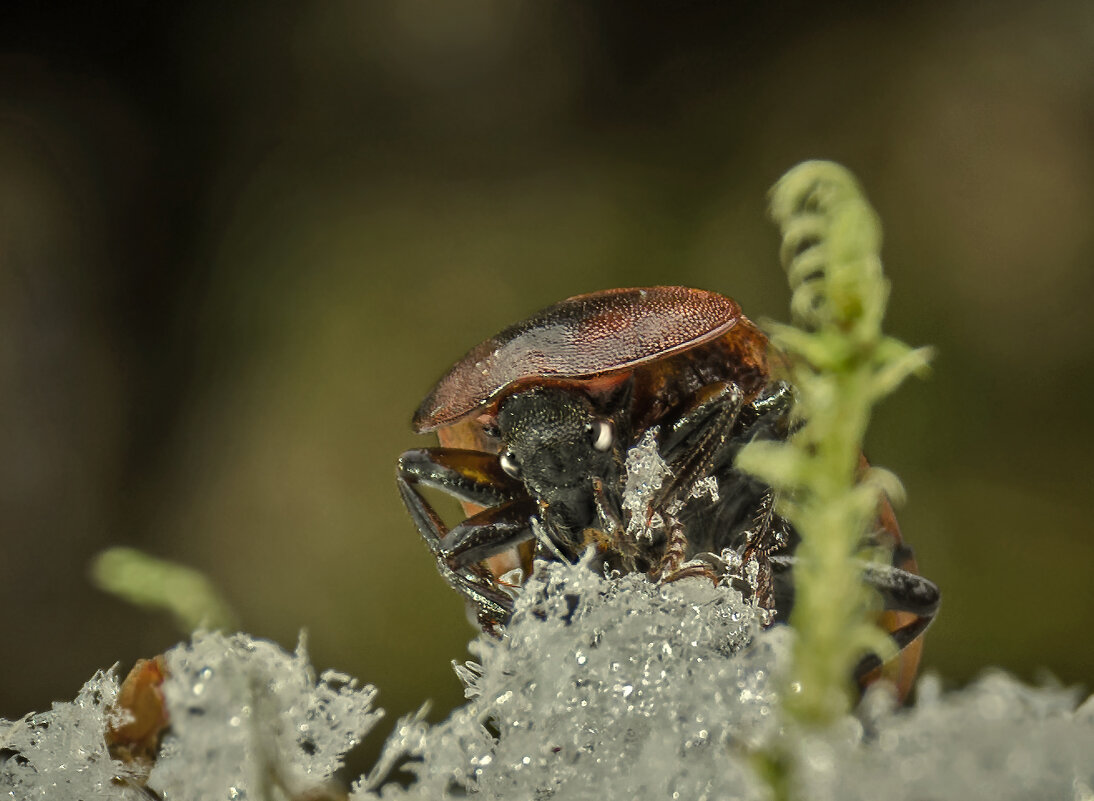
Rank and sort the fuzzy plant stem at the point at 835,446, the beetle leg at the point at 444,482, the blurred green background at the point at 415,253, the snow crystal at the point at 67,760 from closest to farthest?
the fuzzy plant stem at the point at 835,446, the snow crystal at the point at 67,760, the beetle leg at the point at 444,482, the blurred green background at the point at 415,253

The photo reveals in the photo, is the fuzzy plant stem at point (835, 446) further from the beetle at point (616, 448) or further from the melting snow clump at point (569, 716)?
the beetle at point (616, 448)

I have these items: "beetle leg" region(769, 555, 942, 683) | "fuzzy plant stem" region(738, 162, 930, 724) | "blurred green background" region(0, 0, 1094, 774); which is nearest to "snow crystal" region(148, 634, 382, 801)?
"fuzzy plant stem" region(738, 162, 930, 724)

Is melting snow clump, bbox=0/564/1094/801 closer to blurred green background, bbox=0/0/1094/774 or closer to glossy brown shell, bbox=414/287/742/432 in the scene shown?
glossy brown shell, bbox=414/287/742/432

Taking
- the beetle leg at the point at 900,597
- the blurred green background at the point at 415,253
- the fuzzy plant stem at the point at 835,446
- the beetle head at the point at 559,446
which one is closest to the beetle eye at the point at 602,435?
the beetle head at the point at 559,446

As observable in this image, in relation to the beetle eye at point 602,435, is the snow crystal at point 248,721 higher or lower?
lower

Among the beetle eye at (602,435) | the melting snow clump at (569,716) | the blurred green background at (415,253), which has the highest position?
the blurred green background at (415,253)

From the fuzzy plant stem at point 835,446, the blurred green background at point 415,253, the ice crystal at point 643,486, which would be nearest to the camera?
the fuzzy plant stem at point 835,446

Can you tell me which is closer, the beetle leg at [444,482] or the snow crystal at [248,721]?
the snow crystal at [248,721]
